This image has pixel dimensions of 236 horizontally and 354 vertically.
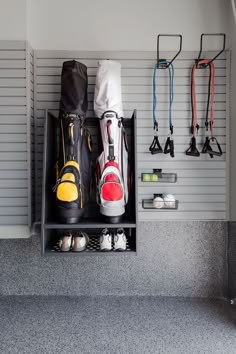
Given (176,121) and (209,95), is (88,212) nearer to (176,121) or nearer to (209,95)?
(176,121)

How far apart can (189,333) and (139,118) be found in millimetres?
1299

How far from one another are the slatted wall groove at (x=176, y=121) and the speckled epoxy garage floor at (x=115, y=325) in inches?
22.1

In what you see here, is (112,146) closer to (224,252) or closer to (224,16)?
(224,252)

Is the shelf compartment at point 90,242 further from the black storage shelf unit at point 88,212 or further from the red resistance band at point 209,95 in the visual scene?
the red resistance band at point 209,95

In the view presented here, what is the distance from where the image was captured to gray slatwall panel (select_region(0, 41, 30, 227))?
1695 mm

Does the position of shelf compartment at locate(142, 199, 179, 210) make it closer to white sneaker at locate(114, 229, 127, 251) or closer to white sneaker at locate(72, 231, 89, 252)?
white sneaker at locate(114, 229, 127, 251)

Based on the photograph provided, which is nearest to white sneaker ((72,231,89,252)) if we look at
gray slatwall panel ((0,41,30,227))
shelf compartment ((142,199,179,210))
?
gray slatwall panel ((0,41,30,227))

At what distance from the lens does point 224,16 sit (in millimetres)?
1843

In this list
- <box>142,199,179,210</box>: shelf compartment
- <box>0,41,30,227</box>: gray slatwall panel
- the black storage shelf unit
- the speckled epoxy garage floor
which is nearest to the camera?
the speckled epoxy garage floor

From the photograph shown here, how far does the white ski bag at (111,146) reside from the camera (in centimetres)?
150

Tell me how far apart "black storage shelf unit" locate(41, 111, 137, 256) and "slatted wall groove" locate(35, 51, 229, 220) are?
0.56 feet

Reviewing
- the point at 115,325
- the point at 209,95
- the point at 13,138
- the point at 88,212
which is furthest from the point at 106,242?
the point at 209,95

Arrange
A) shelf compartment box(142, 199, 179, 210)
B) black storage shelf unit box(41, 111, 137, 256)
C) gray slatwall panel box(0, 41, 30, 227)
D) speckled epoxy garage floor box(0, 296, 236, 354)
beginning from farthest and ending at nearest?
shelf compartment box(142, 199, 179, 210) → gray slatwall panel box(0, 41, 30, 227) → black storage shelf unit box(41, 111, 137, 256) → speckled epoxy garage floor box(0, 296, 236, 354)

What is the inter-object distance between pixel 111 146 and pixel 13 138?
2.08 feet
